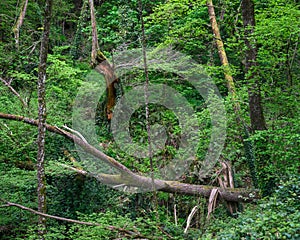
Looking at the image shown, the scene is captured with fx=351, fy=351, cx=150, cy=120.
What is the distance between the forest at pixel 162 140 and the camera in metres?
5.37

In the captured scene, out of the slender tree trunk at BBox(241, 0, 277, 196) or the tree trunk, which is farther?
the tree trunk

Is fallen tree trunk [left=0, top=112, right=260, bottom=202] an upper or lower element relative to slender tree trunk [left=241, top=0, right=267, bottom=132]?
lower

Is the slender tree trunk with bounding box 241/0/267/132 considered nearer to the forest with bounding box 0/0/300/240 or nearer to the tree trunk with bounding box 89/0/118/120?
the forest with bounding box 0/0/300/240

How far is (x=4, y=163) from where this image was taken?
24.0ft

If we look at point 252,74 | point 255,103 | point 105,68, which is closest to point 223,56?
point 252,74

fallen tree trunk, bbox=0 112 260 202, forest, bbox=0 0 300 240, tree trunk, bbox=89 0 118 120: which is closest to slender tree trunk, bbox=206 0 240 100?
forest, bbox=0 0 300 240

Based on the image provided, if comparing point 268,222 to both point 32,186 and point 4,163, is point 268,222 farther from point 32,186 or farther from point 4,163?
point 4,163

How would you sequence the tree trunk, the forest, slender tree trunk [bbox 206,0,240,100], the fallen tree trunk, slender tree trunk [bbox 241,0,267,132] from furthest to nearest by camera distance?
the tree trunk
slender tree trunk [bbox 206,0,240,100]
the fallen tree trunk
slender tree trunk [bbox 241,0,267,132]
the forest

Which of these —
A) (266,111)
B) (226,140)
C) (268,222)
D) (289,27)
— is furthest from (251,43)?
(268,222)

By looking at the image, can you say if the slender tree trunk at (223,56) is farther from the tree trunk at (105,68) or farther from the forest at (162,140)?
the tree trunk at (105,68)

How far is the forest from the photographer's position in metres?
5.37

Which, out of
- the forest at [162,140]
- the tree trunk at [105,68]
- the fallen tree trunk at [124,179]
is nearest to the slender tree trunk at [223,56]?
the forest at [162,140]

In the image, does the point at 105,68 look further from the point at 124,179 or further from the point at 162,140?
the point at 124,179

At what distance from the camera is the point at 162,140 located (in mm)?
9328
